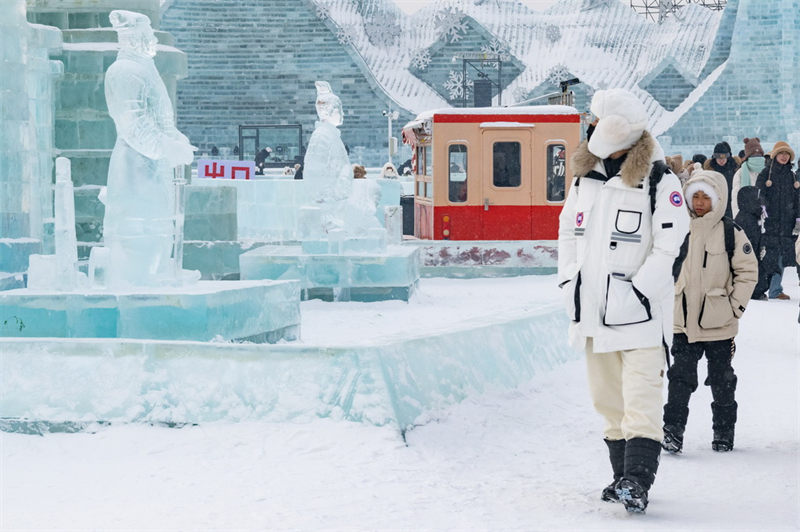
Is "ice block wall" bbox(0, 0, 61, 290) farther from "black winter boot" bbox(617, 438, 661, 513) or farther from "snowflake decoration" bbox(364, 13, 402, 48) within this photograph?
"snowflake decoration" bbox(364, 13, 402, 48)

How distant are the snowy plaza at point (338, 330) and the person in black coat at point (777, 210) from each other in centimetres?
4

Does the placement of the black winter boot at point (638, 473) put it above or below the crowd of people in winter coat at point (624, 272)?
below

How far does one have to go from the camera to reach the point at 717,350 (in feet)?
20.4

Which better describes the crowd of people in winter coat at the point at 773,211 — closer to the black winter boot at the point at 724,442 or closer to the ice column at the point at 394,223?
the ice column at the point at 394,223

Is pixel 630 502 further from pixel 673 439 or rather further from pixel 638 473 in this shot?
pixel 673 439

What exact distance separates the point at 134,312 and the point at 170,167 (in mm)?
1049

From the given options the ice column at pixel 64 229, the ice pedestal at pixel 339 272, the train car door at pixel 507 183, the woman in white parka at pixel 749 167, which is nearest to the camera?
the ice column at pixel 64 229

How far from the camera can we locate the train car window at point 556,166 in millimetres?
Answer: 16578

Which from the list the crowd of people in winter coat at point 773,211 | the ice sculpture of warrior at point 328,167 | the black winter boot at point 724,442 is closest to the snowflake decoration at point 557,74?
the crowd of people in winter coat at point 773,211

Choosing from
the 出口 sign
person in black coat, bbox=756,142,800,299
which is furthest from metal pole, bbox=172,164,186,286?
the 出口 sign

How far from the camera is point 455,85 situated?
4981cm

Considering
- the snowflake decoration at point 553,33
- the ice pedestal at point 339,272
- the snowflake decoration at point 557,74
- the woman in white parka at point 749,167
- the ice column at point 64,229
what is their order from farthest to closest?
the snowflake decoration at point 553,33
the snowflake decoration at point 557,74
the woman in white parka at point 749,167
the ice pedestal at point 339,272
the ice column at point 64,229

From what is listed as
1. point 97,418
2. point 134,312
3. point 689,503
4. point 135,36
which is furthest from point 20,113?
point 689,503

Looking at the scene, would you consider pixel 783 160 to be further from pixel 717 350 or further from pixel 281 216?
pixel 281 216
